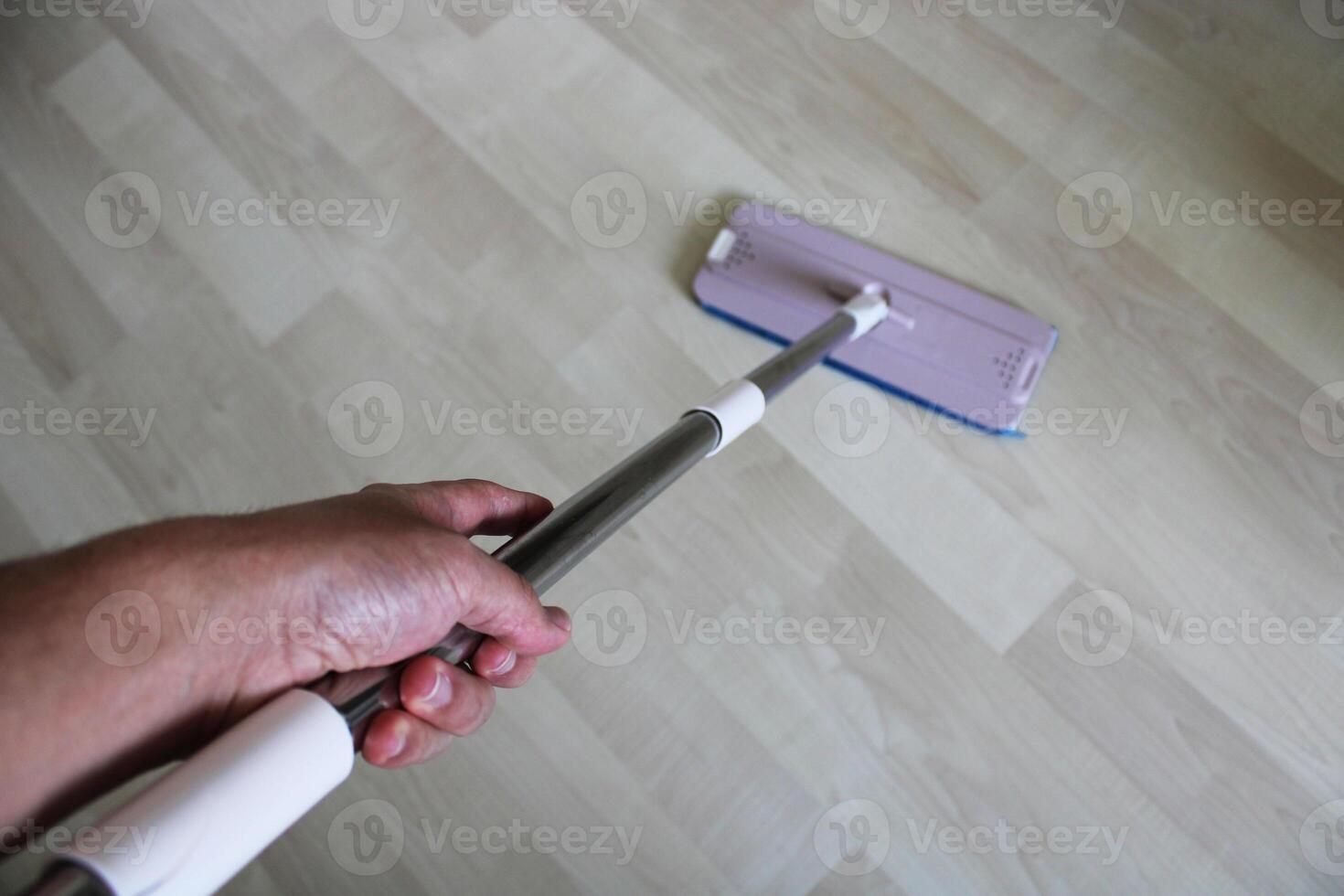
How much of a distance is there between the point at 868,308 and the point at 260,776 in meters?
0.74

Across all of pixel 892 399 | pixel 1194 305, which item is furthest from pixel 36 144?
pixel 1194 305

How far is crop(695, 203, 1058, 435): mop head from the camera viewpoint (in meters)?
0.98

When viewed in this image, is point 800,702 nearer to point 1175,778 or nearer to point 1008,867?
point 1008,867

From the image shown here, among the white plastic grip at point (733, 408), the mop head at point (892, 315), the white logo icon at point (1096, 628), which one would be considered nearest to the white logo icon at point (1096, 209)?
the mop head at point (892, 315)

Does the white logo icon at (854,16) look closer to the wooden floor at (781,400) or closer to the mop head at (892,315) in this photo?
the wooden floor at (781,400)

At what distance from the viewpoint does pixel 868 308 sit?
3.17ft

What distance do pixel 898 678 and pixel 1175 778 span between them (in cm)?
26

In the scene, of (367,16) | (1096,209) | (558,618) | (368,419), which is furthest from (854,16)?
(558,618)

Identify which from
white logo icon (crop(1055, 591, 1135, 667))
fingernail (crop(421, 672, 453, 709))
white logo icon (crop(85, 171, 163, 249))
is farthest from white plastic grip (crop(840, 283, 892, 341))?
white logo icon (crop(85, 171, 163, 249))

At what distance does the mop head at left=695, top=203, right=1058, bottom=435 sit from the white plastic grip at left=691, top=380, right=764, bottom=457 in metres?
0.30

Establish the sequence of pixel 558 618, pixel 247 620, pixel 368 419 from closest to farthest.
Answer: pixel 247 620 < pixel 558 618 < pixel 368 419

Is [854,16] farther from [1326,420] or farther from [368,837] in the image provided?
[368,837]

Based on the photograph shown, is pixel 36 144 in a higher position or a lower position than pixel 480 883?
higher

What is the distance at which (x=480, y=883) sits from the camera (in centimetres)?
90
